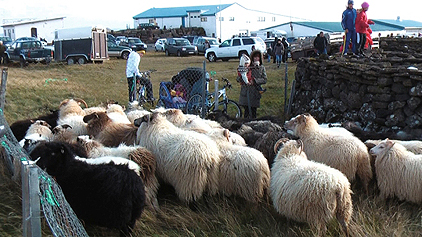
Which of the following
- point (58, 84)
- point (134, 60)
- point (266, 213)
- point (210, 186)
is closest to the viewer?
point (266, 213)

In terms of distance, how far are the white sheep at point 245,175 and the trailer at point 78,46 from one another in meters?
22.6

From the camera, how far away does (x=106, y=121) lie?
672 centimetres

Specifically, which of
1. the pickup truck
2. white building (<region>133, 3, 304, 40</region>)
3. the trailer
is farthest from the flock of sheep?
white building (<region>133, 3, 304, 40</region>)

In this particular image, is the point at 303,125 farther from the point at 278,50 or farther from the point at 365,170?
the point at 278,50

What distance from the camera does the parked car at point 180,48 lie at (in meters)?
35.0

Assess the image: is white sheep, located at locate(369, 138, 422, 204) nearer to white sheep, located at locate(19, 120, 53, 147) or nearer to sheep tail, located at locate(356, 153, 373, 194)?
sheep tail, located at locate(356, 153, 373, 194)

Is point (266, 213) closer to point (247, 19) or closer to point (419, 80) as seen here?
point (419, 80)

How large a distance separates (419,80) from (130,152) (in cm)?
568

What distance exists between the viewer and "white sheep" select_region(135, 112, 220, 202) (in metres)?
5.22

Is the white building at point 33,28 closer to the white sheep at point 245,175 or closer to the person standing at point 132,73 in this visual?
the person standing at point 132,73

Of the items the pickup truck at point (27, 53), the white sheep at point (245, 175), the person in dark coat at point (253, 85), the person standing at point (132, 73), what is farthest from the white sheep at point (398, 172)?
the pickup truck at point (27, 53)

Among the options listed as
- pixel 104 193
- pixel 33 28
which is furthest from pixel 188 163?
pixel 33 28

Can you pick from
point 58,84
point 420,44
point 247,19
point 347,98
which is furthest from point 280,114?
point 247,19

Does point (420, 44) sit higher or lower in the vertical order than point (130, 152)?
higher
